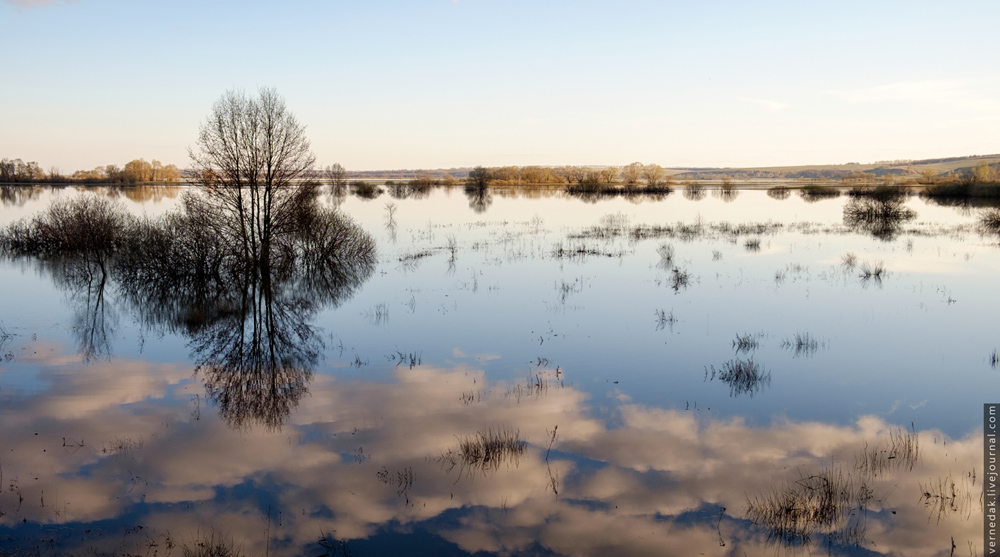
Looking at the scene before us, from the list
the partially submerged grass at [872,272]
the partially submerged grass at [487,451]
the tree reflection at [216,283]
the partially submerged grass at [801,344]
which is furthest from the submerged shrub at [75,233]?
the partially submerged grass at [872,272]

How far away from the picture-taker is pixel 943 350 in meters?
11.7

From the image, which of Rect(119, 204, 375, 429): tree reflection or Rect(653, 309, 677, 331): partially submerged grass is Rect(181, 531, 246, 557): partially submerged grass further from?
Rect(653, 309, 677, 331): partially submerged grass

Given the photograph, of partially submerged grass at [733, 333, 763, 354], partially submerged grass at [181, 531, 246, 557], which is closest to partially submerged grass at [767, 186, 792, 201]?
partially submerged grass at [733, 333, 763, 354]

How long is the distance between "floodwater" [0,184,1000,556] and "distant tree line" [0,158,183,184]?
364 feet

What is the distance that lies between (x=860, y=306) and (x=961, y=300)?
2.91 m

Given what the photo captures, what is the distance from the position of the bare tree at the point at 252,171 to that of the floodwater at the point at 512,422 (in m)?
3.61

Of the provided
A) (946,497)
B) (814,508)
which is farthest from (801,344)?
(814,508)

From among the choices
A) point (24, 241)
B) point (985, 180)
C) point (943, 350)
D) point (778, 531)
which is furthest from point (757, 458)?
point (985, 180)

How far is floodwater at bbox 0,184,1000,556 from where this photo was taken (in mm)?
5801

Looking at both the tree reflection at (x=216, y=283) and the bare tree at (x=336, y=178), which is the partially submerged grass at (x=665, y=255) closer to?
the tree reflection at (x=216, y=283)

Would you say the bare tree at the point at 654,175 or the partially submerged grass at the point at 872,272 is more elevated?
the bare tree at the point at 654,175

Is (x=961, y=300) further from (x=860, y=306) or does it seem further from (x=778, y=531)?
(x=778, y=531)

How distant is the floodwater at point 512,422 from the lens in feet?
19.0

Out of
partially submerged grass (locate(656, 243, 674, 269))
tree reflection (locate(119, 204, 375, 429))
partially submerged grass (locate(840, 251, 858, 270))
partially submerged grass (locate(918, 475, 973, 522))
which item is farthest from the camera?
partially submerged grass (locate(656, 243, 674, 269))
